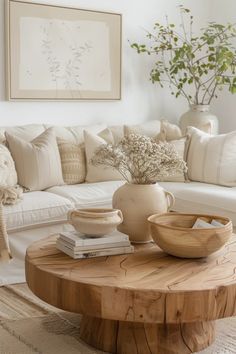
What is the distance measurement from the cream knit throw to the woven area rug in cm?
27

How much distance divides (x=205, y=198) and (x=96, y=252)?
1.57 meters

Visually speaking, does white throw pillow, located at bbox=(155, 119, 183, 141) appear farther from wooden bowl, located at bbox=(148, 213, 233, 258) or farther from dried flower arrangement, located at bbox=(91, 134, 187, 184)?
wooden bowl, located at bbox=(148, 213, 233, 258)

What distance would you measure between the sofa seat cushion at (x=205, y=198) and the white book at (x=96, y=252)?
1.35 metres

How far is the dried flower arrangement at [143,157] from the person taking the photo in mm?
2607

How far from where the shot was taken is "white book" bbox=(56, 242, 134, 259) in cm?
240

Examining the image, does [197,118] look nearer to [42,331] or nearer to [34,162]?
[34,162]

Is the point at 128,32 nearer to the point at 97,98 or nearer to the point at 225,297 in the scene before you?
the point at 97,98

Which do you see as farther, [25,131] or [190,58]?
[190,58]

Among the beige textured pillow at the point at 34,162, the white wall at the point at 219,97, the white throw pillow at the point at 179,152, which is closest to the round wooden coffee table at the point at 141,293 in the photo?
the beige textured pillow at the point at 34,162

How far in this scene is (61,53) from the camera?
457 centimetres

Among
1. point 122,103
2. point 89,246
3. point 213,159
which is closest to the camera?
point 89,246

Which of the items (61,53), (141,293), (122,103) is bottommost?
(141,293)

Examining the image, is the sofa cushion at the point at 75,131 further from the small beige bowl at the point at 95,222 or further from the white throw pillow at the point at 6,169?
the small beige bowl at the point at 95,222

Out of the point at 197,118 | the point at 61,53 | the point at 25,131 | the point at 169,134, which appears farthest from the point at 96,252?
the point at 197,118
